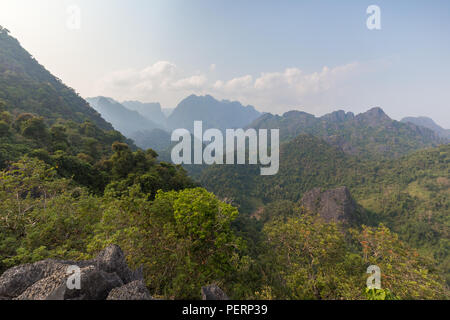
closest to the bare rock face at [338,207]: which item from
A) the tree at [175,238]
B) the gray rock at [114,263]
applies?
the tree at [175,238]

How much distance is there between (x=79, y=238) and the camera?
24.2ft

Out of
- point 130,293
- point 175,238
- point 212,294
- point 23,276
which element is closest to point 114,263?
point 130,293

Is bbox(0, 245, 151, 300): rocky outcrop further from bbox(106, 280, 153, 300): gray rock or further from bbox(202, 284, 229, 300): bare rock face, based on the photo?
bbox(202, 284, 229, 300): bare rock face

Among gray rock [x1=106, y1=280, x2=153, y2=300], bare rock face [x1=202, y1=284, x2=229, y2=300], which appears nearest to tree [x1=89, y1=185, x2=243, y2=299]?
bare rock face [x1=202, y1=284, x2=229, y2=300]

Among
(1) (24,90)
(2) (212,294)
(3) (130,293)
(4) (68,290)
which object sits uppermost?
(1) (24,90)

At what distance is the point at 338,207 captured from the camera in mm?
60250

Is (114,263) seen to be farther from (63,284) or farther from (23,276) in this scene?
(23,276)

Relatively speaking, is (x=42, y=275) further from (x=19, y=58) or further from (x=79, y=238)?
(x=19, y=58)

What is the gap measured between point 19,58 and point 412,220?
6158 inches

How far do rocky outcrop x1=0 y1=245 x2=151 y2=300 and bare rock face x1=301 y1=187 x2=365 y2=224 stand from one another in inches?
2443

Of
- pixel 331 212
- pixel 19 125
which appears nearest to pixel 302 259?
pixel 19 125

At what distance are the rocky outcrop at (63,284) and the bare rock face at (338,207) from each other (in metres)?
62.0

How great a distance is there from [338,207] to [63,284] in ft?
234

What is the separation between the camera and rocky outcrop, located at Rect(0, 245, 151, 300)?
371 centimetres
